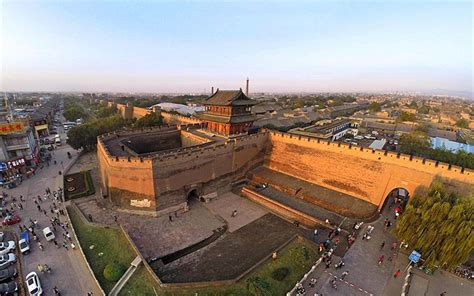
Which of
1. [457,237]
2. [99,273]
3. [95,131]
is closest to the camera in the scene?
[457,237]

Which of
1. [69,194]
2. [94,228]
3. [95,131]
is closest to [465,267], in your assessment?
[94,228]

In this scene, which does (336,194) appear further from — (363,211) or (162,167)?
(162,167)

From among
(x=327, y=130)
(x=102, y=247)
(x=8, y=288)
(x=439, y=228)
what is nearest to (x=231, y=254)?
(x=102, y=247)

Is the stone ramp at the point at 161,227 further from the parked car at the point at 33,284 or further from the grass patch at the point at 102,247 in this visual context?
the parked car at the point at 33,284

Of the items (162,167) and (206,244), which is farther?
(162,167)

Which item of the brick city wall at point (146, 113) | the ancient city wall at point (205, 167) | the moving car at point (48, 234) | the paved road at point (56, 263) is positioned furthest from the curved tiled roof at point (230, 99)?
the moving car at point (48, 234)

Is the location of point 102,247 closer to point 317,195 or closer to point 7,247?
point 7,247

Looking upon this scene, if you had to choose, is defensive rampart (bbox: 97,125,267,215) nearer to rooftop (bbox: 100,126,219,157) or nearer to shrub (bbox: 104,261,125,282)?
rooftop (bbox: 100,126,219,157)
